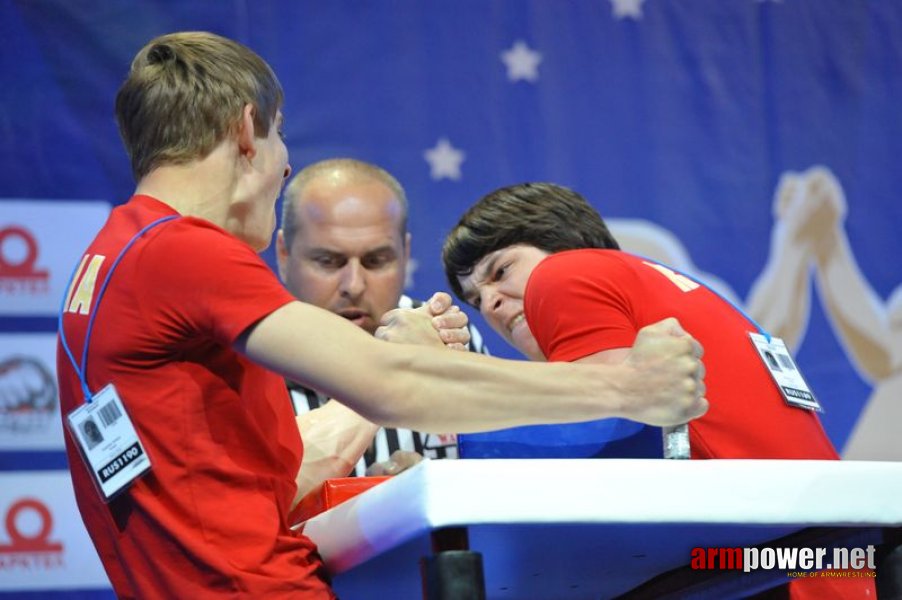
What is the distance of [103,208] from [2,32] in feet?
1.55

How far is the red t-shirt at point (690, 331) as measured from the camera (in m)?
1.62

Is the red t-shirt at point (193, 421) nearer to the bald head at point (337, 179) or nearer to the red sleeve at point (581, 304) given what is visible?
the red sleeve at point (581, 304)

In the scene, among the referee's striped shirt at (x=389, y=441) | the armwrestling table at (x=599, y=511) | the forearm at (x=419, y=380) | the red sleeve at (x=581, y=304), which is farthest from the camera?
the referee's striped shirt at (x=389, y=441)

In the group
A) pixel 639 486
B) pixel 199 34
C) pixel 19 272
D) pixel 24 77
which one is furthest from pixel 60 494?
pixel 639 486

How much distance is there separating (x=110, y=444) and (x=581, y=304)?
676 mm

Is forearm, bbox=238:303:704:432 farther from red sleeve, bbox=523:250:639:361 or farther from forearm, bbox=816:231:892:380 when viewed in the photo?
forearm, bbox=816:231:892:380

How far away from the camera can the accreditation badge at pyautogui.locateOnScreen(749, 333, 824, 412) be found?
5.57ft

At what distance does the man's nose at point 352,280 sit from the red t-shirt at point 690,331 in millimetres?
1213

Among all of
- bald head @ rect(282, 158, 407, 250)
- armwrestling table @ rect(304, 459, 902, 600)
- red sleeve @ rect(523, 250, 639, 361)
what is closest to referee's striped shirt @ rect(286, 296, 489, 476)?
bald head @ rect(282, 158, 407, 250)

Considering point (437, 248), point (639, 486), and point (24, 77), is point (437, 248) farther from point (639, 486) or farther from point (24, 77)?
point (639, 486)

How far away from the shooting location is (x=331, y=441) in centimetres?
183

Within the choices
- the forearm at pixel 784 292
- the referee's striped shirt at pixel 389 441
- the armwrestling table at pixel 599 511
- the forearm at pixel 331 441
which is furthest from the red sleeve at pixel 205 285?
the forearm at pixel 784 292

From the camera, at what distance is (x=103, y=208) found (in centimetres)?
286

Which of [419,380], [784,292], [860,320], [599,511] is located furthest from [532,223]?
[860,320]
